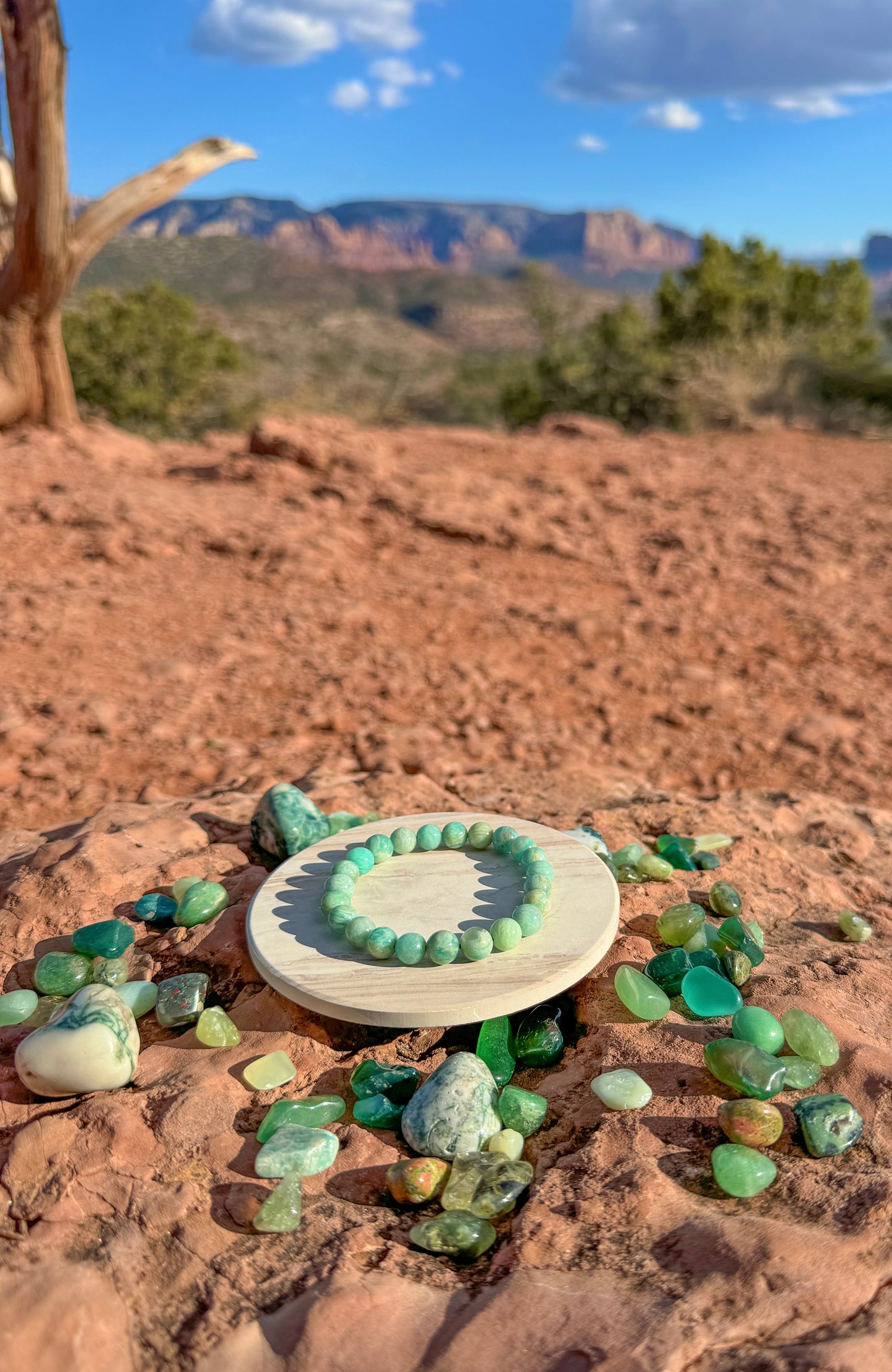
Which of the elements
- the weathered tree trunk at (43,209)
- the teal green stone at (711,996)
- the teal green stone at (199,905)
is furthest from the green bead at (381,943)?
the weathered tree trunk at (43,209)

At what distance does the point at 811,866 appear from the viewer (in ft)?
7.75

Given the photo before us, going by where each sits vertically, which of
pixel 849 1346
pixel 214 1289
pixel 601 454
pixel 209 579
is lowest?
pixel 214 1289

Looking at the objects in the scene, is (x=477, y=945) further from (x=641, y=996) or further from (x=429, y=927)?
(x=641, y=996)

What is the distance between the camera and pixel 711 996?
Answer: 168 centimetres

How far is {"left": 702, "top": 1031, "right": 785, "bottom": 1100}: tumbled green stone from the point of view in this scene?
1.47 metres

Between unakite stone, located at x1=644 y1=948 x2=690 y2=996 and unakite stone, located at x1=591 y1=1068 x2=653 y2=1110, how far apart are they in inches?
11.2

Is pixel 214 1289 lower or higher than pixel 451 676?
lower

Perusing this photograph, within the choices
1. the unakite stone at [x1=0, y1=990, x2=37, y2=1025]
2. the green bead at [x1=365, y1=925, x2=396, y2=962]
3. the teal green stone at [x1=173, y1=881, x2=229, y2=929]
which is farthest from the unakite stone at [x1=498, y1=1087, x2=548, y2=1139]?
the unakite stone at [x1=0, y1=990, x2=37, y2=1025]

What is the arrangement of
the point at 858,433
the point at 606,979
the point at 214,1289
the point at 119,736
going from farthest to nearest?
the point at 858,433, the point at 119,736, the point at 606,979, the point at 214,1289

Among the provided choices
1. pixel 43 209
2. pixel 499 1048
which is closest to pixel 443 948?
pixel 499 1048

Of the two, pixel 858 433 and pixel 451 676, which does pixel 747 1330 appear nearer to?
pixel 451 676

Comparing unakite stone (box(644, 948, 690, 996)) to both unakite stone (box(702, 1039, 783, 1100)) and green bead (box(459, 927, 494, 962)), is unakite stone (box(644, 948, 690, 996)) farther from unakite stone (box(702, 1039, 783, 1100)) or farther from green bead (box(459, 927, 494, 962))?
green bead (box(459, 927, 494, 962))

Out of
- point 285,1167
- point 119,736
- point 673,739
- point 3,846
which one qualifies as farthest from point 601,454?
point 285,1167

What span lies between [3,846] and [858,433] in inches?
403
